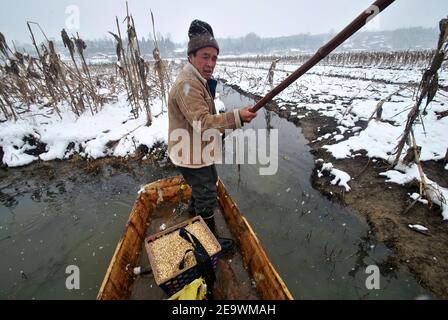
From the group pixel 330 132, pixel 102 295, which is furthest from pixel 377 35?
pixel 102 295

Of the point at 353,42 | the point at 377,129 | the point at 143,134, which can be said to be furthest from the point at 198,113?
the point at 353,42

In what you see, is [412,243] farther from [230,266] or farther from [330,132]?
[330,132]

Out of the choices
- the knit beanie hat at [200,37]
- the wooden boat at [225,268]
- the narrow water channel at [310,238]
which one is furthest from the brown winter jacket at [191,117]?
the narrow water channel at [310,238]

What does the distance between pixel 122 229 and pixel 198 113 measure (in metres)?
3.38

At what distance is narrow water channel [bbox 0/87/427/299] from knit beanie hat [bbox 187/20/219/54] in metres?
3.23

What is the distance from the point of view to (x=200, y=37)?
234cm

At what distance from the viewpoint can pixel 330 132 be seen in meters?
7.94

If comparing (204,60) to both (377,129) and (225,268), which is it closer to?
(225,268)

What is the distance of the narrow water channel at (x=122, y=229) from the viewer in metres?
3.25

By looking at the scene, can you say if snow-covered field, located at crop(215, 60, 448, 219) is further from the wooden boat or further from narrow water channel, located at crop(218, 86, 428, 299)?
the wooden boat

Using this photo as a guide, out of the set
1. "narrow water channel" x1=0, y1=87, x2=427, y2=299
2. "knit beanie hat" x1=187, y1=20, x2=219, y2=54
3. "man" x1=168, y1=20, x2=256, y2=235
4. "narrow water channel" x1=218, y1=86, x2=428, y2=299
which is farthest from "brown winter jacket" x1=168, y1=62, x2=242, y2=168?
"narrow water channel" x1=0, y1=87, x2=427, y2=299

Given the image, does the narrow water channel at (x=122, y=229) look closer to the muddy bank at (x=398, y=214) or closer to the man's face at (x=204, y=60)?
the muddy bank at (x=398, y=214)

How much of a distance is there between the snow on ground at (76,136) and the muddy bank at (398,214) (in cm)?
A: 537

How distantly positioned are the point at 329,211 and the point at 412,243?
1343 millimetres
